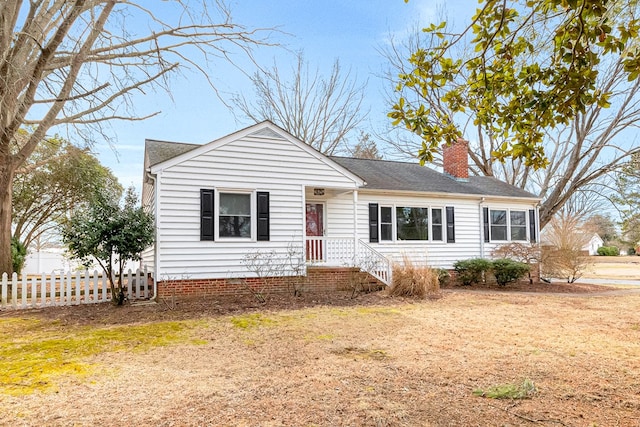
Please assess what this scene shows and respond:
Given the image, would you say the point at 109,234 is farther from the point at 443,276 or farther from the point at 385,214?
the point at 443,276

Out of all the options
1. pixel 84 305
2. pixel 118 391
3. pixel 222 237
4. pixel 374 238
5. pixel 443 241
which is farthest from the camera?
pixel 443 241

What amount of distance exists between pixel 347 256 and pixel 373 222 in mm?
2256

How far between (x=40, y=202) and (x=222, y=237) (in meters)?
13.7

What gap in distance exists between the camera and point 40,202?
761 inches

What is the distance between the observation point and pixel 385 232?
47.4ft

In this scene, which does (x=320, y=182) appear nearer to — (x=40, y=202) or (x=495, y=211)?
(x=495, y=211)

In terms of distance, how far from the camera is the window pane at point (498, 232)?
16359mm

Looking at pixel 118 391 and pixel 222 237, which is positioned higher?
pixel 222 237

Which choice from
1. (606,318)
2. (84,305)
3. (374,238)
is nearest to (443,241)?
(374,238)

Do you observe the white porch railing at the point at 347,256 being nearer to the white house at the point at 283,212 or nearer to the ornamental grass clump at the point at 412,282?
the white house at the point at 283,212

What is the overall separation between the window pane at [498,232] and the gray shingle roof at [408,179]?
4.31ft

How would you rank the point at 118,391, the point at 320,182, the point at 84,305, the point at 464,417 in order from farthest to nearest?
the point at 320,182 < the point at 84,305 < the point at 118,391 < the point at 464,417

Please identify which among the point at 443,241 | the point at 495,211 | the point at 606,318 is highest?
the point at 495,211

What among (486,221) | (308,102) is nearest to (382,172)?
(486,221)
